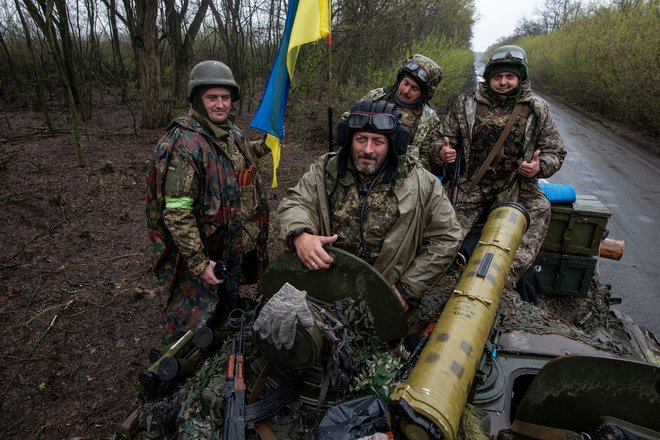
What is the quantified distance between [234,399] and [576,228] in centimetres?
407

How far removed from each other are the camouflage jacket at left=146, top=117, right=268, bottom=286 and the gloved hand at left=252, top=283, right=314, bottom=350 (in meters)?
1.33

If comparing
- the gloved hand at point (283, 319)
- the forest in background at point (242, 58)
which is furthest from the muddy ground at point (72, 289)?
the gloved hand at point (283, 319)

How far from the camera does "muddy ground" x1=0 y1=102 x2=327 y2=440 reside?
3.64m

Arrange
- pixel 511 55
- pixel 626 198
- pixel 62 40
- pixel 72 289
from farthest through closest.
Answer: pixel 626 198 → pixel 62 40 → pixel 72 289 → pixel 511 55

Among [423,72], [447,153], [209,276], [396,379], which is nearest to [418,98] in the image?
[423,72]

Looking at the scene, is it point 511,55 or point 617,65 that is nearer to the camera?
point 511,55

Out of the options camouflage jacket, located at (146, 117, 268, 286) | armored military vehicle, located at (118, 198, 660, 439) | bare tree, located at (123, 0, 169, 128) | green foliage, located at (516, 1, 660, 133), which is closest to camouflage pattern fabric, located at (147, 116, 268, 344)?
camouflage jacket, located at (146, 117, 268, 286)

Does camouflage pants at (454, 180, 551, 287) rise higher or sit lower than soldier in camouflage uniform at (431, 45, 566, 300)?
lower

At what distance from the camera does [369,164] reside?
8.60 feet

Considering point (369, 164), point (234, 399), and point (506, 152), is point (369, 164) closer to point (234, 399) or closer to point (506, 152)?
point (234, 399)

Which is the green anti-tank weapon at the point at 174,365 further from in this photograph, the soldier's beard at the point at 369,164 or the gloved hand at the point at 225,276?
the soldier's beard at the point at 369,164

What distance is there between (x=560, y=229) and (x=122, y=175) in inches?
299

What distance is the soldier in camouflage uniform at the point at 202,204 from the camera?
2990 millimetres

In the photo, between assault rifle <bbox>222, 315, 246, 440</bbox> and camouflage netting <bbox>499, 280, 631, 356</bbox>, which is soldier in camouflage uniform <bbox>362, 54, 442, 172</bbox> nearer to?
camouflage netting <bbox>499, 280, 631, 356</bbox>
